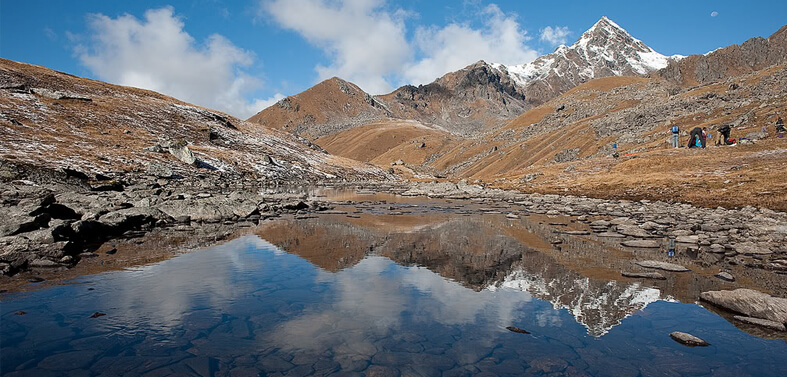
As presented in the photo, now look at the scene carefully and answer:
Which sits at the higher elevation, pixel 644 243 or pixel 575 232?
A: pixel 575 232

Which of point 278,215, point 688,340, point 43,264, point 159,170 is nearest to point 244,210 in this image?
point 278,215

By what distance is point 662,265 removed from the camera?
17.0 m

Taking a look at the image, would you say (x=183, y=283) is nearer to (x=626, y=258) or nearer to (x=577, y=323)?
(x=577, y=323)

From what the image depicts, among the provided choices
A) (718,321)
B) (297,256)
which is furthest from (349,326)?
(718,321)

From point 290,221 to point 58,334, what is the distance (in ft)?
72.2

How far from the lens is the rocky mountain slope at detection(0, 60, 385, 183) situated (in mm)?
54594

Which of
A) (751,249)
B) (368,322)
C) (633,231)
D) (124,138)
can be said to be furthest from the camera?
(124,138)

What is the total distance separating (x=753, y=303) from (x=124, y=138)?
85.9 meters

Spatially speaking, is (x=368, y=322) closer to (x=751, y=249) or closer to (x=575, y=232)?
(x=575, y=232)

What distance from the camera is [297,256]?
19.7m

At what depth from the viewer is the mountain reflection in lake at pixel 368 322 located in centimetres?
874

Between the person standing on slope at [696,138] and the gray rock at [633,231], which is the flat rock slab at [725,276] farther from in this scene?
the person standing on slope at [696,138]

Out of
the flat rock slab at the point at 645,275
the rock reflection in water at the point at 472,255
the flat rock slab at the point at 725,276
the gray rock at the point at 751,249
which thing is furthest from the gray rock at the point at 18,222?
the gray rock at the point at 751,249

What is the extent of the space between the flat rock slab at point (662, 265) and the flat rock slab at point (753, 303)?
392 cm
